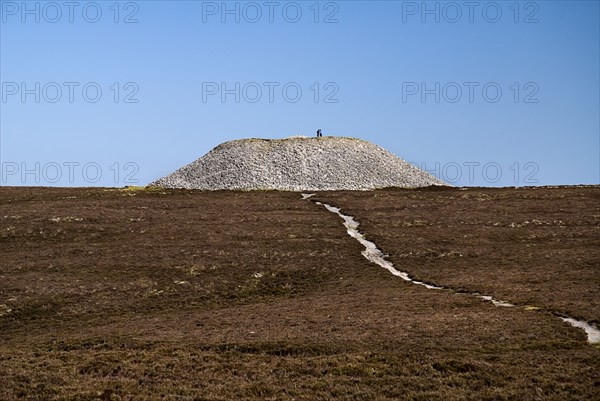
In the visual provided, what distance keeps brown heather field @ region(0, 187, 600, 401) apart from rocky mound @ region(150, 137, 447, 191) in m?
20.6

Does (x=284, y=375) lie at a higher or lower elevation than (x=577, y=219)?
lower

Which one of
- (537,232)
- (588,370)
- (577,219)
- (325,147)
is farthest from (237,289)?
(325,147)

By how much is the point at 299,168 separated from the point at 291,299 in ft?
257

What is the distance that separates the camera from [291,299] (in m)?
55.5

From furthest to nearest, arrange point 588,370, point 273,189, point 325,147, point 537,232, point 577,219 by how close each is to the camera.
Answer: point 325,147
point 273,189
point 577,219
point 537,232
point 588,370

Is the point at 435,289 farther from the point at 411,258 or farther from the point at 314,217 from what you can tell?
the point at 314,217

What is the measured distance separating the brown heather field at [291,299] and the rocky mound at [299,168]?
20617mm

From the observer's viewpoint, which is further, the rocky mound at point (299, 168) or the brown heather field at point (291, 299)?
the rocky mound at point (299, 168)

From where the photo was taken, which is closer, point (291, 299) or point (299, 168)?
point (291, 299)

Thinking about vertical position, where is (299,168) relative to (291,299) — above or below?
above

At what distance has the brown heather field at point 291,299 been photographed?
103 ft

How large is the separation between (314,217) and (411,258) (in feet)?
77.3

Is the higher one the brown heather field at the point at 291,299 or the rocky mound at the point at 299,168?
the rocky mound at the point at 299,168

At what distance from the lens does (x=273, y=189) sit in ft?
407
